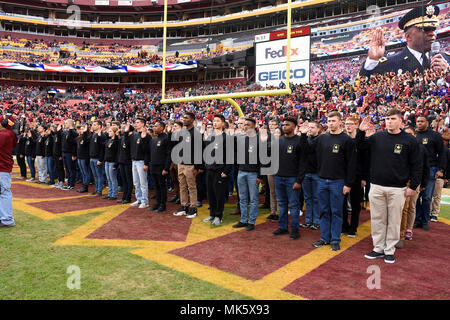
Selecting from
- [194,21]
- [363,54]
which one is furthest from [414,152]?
[194,21]

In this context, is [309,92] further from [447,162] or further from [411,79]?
[447,162]

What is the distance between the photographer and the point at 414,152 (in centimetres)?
374

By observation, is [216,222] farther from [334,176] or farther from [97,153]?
[97,153]

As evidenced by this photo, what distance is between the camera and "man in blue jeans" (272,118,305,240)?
463cm

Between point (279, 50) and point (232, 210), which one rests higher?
point (279, 50)

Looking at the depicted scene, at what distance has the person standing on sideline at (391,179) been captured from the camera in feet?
12.3

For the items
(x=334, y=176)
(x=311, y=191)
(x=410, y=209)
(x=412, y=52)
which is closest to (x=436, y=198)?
(x=410, y=209)

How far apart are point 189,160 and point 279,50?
44.8 feet

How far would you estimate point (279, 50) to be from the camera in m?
17.5

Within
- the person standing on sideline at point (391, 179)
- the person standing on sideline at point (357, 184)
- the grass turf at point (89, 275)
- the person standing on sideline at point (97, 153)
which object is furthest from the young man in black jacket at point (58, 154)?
the person standing on sideline at point (391, 179)

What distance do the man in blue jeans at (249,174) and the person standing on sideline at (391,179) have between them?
69.6 inches

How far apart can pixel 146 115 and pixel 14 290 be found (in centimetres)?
2694

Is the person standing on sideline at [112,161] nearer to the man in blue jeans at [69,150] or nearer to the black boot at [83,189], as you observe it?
the black boot at [83,189]

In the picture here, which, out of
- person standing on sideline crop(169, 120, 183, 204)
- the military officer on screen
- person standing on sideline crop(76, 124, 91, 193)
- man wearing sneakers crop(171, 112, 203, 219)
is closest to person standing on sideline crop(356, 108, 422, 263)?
man wearing sneakers crop(171, 112, 203, 219)
